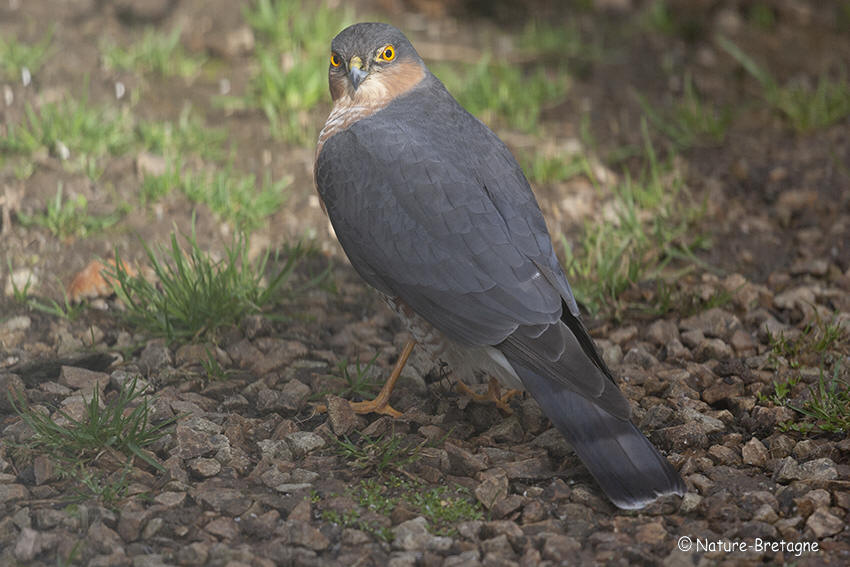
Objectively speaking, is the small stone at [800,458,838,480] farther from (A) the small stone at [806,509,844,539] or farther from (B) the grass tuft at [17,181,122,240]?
(B) the grass tuft at [17,181,122,240]

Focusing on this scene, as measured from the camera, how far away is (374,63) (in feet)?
14.3

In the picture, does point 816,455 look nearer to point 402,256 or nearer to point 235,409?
point 402,256

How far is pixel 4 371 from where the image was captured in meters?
3.92

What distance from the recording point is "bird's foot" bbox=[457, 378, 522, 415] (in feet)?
13.1

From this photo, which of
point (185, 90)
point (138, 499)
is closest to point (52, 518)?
point (138, 499)

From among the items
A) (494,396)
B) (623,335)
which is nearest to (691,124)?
(623,335)

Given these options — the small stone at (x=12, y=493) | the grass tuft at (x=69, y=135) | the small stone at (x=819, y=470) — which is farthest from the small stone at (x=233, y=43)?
the small stone at (x=819, y=470)

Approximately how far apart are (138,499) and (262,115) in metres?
3.28

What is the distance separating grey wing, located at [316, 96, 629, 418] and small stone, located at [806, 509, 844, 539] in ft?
2.23

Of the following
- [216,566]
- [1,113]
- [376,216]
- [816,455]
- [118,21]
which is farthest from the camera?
[118,21]

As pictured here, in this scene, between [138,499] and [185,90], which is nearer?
[138,499]

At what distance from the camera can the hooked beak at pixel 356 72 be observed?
4.28 metres

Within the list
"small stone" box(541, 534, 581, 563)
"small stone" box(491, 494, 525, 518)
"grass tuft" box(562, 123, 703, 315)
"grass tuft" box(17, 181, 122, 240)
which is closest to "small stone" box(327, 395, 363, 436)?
"small stone" box(491, 494, 525, 518)

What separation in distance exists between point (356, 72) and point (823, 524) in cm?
258
